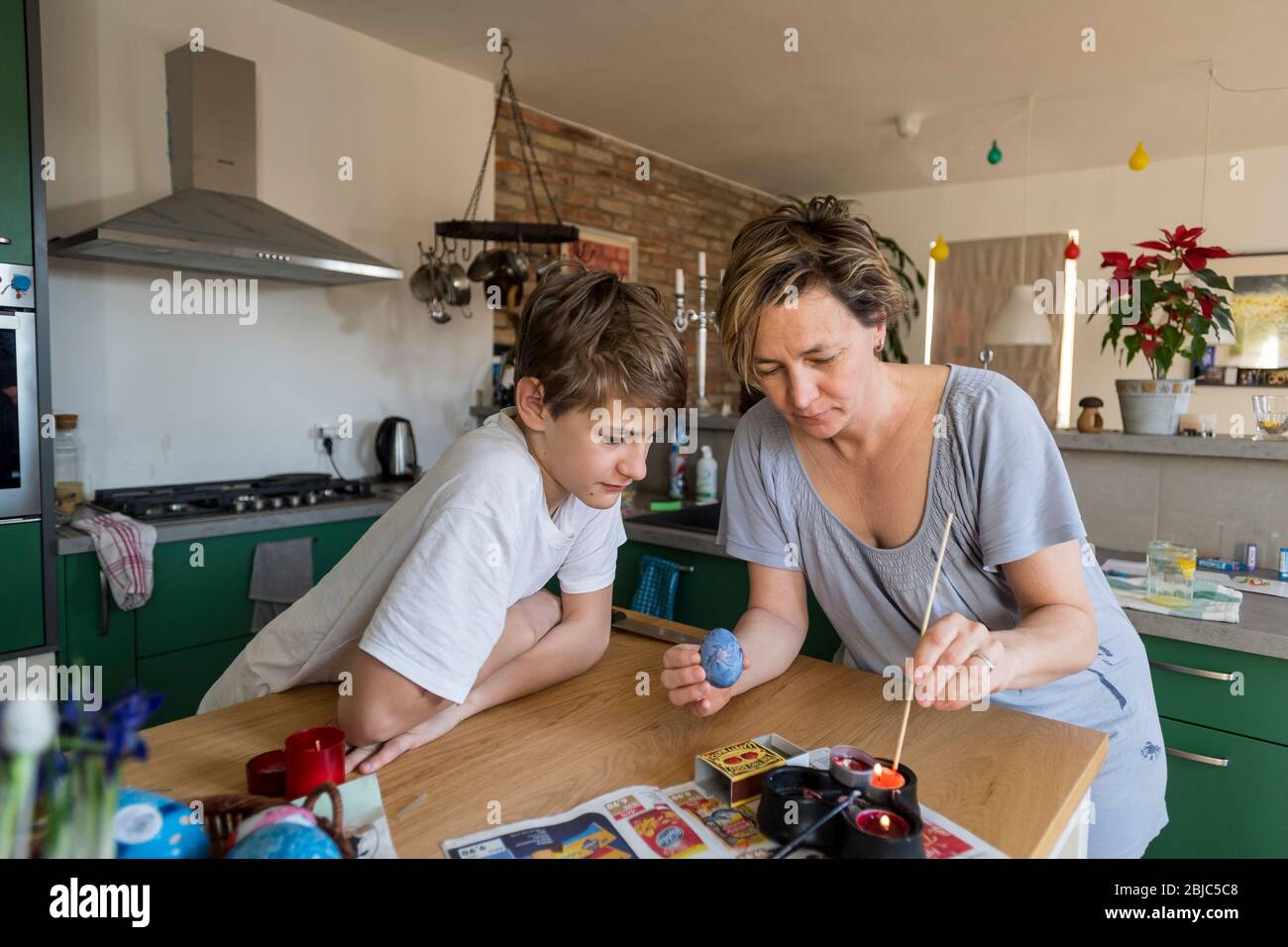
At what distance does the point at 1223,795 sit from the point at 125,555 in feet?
8.65

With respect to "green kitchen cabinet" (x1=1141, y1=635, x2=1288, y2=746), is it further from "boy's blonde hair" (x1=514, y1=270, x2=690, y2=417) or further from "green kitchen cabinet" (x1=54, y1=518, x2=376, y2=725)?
"green kitchen cabinet" (x1=54, y1=518, x2=376, y2=725)

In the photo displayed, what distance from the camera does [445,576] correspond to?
943mm

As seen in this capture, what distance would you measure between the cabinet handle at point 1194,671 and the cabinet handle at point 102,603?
8.43ft

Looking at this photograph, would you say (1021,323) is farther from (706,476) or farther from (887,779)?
(887,779)

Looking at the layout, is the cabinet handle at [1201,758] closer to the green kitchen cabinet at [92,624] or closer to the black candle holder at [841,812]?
the black candle holder at [841,812]

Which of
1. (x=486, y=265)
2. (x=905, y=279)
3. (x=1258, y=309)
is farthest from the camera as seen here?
(x=905, y=279)

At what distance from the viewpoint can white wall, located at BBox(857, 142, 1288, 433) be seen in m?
4.93

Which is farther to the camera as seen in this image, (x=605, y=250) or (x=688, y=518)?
(x=605, y=250)

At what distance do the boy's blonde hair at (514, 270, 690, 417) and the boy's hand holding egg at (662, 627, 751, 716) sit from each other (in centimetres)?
32

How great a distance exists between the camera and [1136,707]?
1.23m

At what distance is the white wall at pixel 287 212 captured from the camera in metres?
2.59

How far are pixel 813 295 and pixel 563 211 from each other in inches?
136

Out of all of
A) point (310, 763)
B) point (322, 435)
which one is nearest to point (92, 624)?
point (322, 435)
